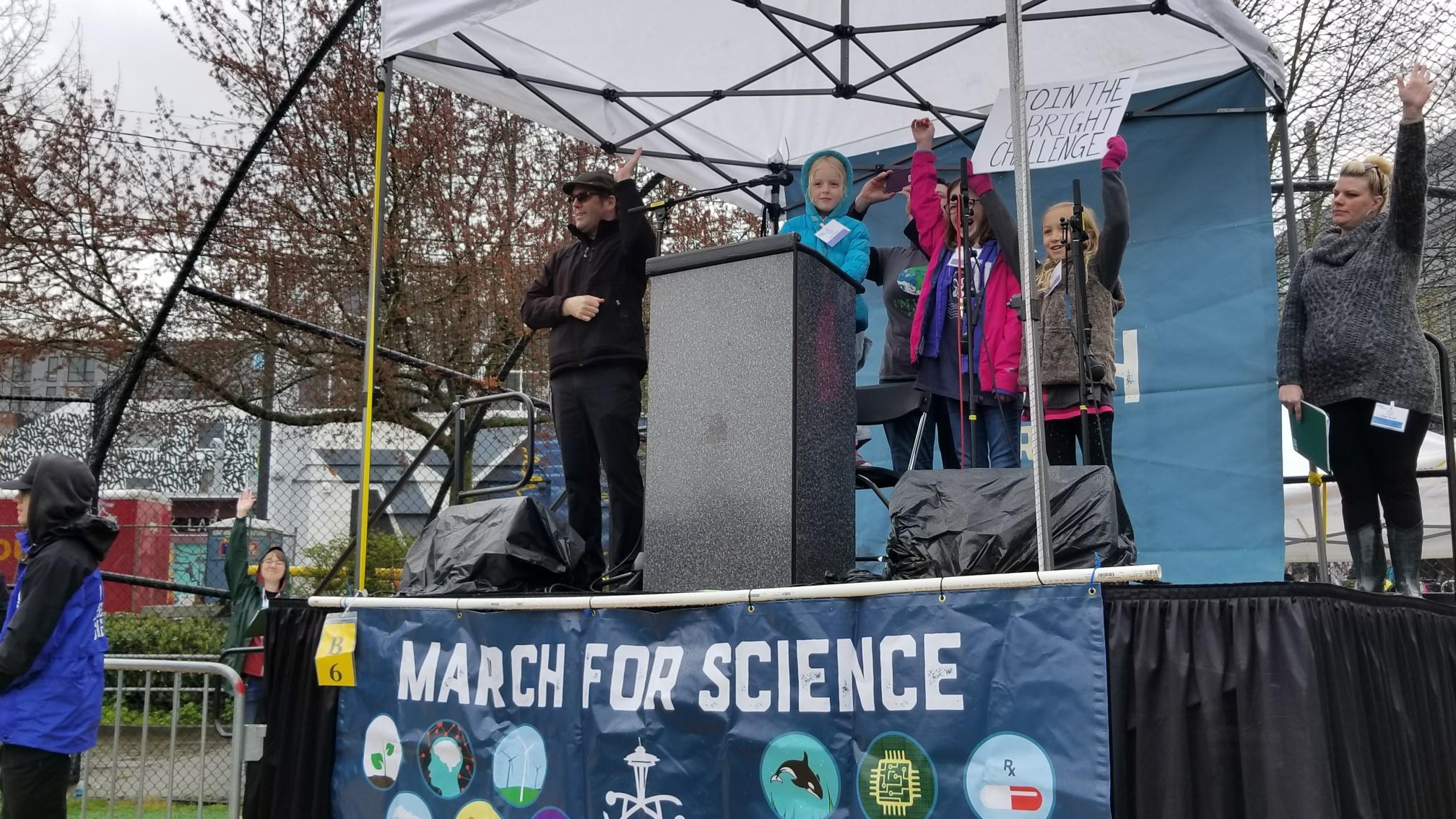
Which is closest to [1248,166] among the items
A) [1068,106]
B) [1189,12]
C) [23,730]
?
[1189,12]

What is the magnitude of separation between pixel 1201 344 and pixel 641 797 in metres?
3.87

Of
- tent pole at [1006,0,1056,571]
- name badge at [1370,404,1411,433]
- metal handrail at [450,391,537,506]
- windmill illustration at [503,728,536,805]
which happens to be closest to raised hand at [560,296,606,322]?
metal handrail at [450,391,537,506]

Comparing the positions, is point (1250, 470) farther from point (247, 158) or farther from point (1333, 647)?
point (247, 158)

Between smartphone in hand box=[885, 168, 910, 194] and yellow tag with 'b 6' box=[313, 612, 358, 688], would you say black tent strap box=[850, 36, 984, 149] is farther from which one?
yellow tag with 'b 6' box=[313, 612, 358, 688]

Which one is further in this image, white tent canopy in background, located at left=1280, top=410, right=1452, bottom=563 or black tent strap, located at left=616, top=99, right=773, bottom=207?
white tent canopy in background, located at left=1280, top=410, right=1452, bottom=563

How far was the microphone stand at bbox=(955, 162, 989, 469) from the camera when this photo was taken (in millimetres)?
3881

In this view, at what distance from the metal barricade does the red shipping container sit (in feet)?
9.32

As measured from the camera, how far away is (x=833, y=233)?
15.6 feet

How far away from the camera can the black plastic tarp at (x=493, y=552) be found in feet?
14.5

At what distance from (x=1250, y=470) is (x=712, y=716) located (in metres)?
3.49

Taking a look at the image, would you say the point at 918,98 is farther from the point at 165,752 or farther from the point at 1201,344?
the point at 165,752

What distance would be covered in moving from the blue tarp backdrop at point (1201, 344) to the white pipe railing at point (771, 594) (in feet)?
8.04

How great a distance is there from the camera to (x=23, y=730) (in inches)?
147

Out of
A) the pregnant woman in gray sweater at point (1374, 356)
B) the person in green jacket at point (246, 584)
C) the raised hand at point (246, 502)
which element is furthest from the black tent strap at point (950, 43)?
the person in green jacket at point (246, 584)
